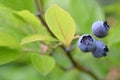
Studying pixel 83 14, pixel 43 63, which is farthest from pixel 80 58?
pixel 43 63

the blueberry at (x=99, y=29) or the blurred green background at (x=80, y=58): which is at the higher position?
the blueberry at (x=99, y=29)

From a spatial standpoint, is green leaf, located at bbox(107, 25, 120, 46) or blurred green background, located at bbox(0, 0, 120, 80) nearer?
green leaf, located at bbox(107, 25, 120, 46)

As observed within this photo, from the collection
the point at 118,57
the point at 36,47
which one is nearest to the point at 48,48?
the point at 36,47

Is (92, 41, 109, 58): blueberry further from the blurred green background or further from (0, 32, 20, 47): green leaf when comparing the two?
(0, 32, 20, 47): green leaf

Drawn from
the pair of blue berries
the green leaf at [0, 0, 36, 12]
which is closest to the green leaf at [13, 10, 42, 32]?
the green leaf at [0, 0, 36, 12]

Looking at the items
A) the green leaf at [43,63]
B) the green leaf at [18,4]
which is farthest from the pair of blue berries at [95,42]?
the green leaf at [18,4]

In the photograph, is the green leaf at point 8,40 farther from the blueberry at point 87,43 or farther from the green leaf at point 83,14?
the green leaf at point 83,14
